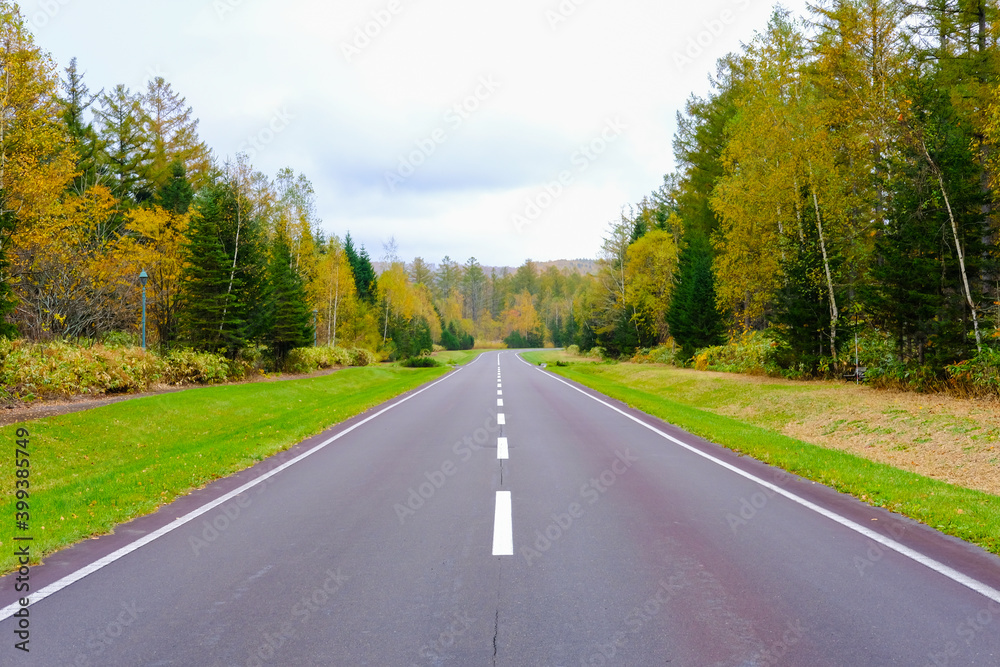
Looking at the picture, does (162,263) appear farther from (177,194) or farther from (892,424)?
(892,424)

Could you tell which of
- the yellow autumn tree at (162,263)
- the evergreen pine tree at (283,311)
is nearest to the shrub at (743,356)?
the evergreen pine tree at (283,311)

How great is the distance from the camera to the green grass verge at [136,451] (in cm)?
619

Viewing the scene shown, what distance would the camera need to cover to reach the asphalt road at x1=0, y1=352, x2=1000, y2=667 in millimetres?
3371

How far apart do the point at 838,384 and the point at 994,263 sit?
6086 mm

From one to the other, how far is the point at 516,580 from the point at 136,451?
35.0 ft

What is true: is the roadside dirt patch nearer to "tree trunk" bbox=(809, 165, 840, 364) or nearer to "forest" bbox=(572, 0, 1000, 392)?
"forest" bbox=(572, 0, 1000, 392)

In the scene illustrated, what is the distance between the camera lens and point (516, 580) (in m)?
4.38

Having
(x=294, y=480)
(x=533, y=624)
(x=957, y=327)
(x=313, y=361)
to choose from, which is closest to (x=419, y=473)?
(x=294, y=480)

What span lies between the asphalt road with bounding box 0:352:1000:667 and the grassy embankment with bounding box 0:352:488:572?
51cm

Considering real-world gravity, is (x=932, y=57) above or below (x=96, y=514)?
above

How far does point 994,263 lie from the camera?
14031 mm

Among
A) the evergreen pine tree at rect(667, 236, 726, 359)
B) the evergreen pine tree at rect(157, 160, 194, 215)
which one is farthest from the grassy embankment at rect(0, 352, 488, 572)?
the evergreen pine tree at rect(667, 236, 726, 359)

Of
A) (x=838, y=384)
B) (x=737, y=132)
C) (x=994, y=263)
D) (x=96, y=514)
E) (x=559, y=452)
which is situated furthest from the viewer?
(x=737, y=132)

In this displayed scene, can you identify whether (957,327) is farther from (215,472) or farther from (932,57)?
(215,472)
